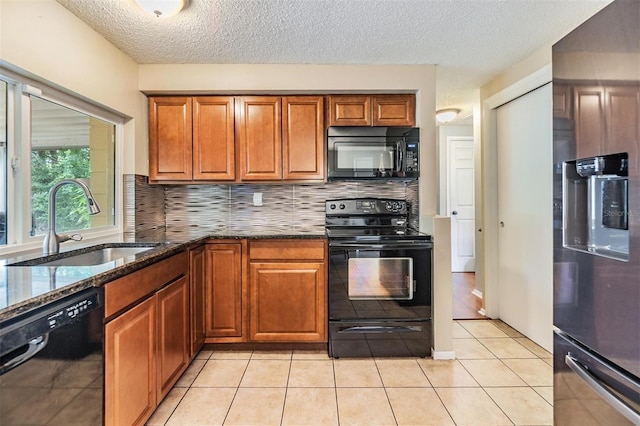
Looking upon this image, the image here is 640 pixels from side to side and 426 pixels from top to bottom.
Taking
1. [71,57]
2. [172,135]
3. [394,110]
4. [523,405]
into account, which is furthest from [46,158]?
[523,405]

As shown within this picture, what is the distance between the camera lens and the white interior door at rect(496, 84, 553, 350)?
244 cm

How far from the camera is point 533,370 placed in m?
2.17

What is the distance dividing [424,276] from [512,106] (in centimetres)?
176

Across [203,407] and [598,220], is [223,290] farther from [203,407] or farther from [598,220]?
[598,220]

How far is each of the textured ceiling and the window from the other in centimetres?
56

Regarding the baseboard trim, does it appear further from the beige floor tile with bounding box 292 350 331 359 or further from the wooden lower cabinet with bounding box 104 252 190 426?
the wooden lower cabinet with bounding box 104 252 190 426

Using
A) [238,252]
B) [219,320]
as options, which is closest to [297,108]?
[238,252]

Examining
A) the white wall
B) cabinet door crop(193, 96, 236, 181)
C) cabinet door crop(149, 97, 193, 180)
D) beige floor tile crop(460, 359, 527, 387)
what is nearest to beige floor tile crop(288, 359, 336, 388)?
beige floor tile crop(460, 359, 527, 387)

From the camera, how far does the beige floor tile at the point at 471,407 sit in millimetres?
1673

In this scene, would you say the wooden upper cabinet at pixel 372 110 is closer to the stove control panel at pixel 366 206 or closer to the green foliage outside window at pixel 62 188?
the stove control panel at pixel 366 206

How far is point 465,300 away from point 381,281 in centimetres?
185

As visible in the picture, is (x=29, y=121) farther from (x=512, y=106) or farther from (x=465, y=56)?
(x=512, y=106)

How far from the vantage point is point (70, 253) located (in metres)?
1.72

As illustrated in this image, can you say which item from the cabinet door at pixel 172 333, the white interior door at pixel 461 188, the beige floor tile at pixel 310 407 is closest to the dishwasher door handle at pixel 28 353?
the cabinet door at pixel 172 333
